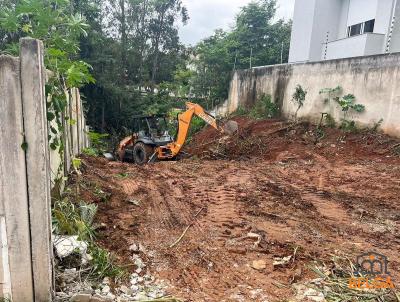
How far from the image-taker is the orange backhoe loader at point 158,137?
9.88 m

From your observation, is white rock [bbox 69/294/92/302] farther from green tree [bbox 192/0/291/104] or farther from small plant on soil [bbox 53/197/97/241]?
green tree [bbox 192/0/291/104]

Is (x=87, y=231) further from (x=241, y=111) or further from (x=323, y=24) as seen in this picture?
(x=323, y=24)

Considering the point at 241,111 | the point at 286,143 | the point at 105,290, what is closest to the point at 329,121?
the point at 286,143

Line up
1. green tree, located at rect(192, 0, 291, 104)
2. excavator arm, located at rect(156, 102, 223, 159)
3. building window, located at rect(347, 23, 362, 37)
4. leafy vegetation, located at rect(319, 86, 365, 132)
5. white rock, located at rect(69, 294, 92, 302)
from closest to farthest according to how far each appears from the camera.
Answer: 1. white rock, located at rect(69, 294, 92, 302)
2. leafy vegetation, located at rect(319, 86, 365, 132)
3. excavator arm, located at rect(156, 102, 223, 159)
4. building window, located at rect(347, 23, 362, 37)
5. green tree, located at rect(192, 0, 291, 104)

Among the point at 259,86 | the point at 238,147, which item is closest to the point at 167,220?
the point at 238,147

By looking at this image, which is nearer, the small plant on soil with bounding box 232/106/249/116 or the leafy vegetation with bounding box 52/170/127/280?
the leafy vegetation with bounding box 52/170/127/280

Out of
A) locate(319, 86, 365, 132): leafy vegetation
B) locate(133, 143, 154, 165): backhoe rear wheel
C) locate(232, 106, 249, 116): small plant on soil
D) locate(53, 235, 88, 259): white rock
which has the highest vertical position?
locate(319, 86, 365, 132): leafy vegetation

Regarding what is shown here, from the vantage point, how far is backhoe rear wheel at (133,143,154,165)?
10304mm

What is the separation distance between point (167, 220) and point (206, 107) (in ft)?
51.1

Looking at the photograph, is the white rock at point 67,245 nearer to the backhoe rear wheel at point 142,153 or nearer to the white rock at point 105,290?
the white rock at point 105,290

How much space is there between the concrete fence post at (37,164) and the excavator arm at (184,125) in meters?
7.49

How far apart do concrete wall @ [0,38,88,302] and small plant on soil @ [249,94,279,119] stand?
39.3ft

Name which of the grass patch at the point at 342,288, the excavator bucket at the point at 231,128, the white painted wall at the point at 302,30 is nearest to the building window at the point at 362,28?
the white painted wall at the point at 302,30

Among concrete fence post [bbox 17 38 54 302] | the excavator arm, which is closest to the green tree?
the excavator arm
